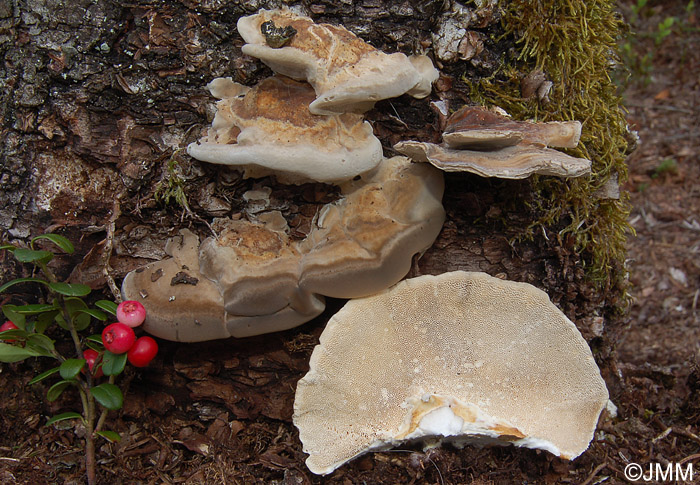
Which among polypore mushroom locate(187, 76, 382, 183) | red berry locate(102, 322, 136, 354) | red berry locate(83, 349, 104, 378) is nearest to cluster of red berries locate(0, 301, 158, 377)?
red berry locate(102, 322, 136, 354)

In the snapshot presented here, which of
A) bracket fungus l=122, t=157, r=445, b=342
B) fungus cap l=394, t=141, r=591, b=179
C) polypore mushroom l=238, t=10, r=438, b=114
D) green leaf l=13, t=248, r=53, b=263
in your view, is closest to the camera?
fungus cap l=394, t=141, r=591, b=179

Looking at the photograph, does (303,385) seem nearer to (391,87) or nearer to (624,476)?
(391,87)

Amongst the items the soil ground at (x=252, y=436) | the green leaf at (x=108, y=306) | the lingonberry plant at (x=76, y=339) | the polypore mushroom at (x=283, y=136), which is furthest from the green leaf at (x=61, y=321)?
the polypore mushroom at (x=283, y=136)

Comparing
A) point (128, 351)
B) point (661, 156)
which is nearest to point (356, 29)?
point (128, 351)

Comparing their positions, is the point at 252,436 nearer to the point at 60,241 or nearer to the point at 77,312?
the point at 77,312

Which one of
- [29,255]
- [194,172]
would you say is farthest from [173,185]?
[29,255]

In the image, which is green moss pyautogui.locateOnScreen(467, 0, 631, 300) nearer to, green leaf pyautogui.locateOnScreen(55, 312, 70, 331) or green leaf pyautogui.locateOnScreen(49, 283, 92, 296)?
green leaf pyautogui.locateOnScreen(49, 283, 92, 296)
